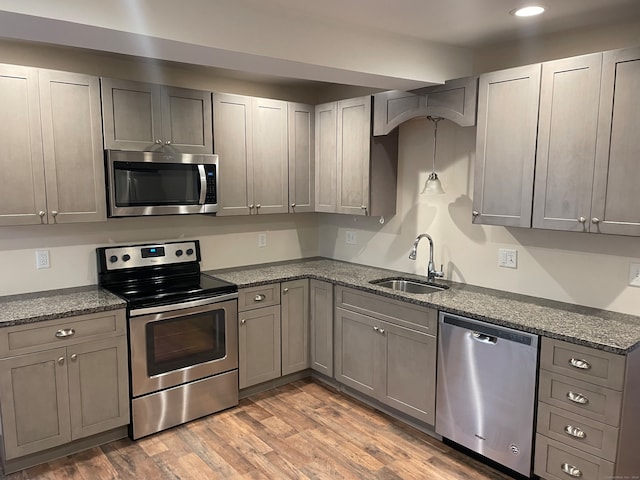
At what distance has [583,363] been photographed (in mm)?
2201

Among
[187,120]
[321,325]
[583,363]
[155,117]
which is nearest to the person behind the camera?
[583,363]

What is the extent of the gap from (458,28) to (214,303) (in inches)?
90.2

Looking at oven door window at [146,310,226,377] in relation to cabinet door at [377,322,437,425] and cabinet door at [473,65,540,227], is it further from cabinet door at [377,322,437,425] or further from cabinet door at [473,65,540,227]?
cabinet door at [473,65,540,227]

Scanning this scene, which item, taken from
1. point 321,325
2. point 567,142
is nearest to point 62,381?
point 321,325

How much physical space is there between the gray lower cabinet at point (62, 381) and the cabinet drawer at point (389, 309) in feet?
4.93

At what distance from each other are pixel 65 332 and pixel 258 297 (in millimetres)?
1284

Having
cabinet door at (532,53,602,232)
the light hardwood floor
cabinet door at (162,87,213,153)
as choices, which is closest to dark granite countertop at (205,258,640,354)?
cabinet door at (532,53,602,232)

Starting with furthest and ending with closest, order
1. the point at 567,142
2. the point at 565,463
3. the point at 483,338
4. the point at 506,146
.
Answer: the point at 506,146, the point at 483,338, the point at 567,142, the point at 565,463

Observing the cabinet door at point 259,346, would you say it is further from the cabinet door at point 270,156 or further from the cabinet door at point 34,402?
the cabinet door at point 34,402

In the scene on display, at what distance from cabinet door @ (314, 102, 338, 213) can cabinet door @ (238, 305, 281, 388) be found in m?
0.99

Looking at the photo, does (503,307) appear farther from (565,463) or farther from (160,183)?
(160,183)

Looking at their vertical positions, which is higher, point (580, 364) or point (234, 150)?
point (234, 150)

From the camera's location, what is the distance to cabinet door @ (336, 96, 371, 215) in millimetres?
3561

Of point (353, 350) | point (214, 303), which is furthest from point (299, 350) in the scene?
point (214, 303)
